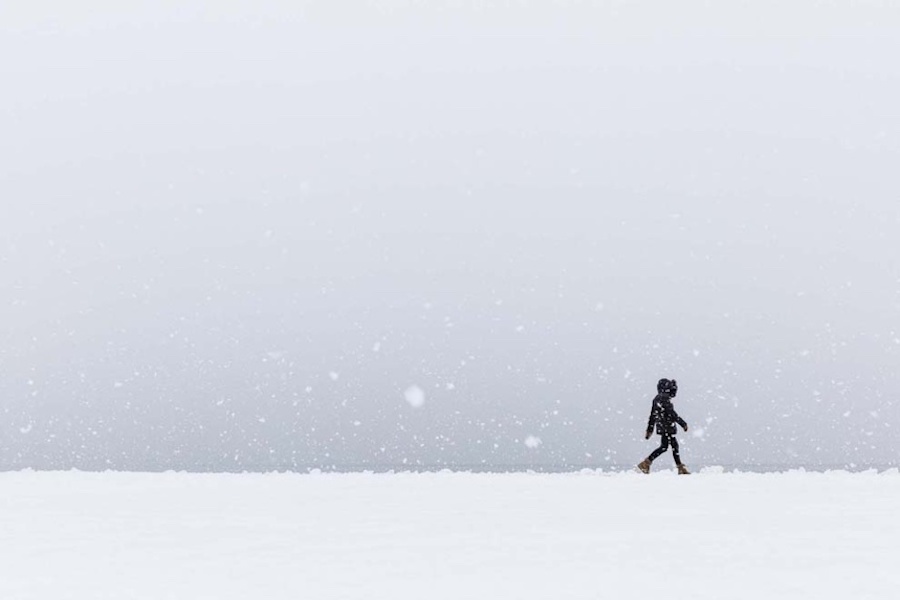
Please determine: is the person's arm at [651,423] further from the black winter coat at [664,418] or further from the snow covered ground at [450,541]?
the snow covered ground at [450,541]

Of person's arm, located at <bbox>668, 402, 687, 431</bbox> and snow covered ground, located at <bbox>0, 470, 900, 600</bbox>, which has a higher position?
person's arm, located at <bbox>668, 402, 687, 431</bbox>

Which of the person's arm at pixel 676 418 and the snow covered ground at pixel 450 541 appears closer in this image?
the snow covered ground at pixel 450 541

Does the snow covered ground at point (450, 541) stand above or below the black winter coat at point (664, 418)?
below

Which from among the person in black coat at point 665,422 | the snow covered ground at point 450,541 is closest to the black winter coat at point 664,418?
the person in black coat at point 665,422

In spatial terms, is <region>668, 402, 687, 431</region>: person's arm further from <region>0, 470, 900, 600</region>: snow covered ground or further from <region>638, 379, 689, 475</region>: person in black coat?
<region>0, 470, 900, 600</region>: snow covered ground

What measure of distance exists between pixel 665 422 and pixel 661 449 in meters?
Result: 0.44

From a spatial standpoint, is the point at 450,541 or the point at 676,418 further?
the point at 676,418

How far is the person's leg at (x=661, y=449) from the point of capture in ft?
53.0

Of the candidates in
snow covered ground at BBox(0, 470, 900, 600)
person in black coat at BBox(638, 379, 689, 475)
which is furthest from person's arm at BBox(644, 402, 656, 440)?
snow covered ground at BBox(0, 470, 900, 600)

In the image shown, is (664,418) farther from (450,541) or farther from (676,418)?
(450,541)

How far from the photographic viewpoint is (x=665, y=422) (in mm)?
16078

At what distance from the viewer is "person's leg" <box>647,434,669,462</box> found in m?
16.1

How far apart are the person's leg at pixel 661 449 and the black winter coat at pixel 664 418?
10 cm

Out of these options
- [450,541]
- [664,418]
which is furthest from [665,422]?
[450,541]
